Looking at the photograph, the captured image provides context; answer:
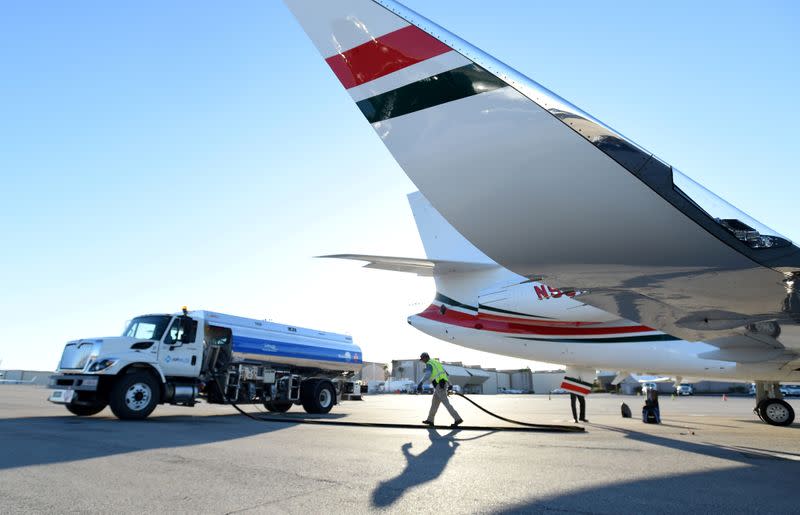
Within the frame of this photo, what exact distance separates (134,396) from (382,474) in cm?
847

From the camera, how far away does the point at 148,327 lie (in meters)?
12.4

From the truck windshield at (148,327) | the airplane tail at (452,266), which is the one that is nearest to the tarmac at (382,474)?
the truck windshield at (148,327)

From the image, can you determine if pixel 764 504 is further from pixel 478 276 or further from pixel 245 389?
pixel 245 389

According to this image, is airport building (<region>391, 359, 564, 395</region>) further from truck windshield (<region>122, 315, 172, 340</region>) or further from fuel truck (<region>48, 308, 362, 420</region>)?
truck windshield (<region>122, 315, 172, 340</region>)

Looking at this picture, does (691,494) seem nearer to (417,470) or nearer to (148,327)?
(417,470)

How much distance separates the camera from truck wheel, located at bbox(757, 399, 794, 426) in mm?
13172

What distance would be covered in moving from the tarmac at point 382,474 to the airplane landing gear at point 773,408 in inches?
249

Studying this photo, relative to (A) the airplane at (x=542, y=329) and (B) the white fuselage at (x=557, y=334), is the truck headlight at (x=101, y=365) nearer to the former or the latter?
(A) the airplane at (x=542, y=329)

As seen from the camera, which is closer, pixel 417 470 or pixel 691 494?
pixel 691 494

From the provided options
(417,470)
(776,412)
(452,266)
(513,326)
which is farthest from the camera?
(452,266)

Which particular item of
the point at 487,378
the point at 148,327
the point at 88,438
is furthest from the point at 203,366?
the point at 487,378

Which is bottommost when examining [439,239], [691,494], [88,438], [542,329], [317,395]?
[691,494]

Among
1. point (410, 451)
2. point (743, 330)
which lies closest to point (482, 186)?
point (410, 451)

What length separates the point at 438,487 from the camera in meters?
4.25
